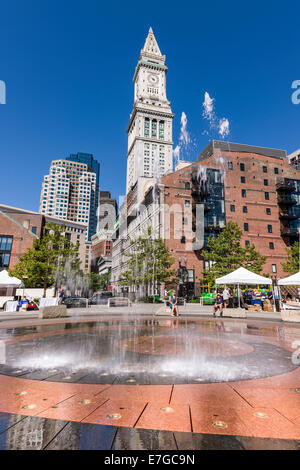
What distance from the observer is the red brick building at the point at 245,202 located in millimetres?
44000

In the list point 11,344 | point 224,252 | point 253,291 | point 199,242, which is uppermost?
point 199,242

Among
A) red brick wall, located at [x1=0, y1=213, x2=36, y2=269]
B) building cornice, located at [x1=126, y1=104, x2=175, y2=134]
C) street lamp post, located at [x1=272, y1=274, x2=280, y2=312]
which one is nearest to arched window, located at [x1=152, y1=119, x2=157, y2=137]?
building cornice, located at [x1=126, y1=104, x2=175, y2=134]

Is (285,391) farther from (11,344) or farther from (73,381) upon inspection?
(11,344)

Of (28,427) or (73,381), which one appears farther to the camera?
(73,381)

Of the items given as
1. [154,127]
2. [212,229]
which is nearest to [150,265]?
[212,229]

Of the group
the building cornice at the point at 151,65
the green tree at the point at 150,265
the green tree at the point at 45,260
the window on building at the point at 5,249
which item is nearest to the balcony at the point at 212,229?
the green tree at the point at 150,265

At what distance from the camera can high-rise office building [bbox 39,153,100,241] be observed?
16800 cm

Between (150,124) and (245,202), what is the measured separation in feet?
252

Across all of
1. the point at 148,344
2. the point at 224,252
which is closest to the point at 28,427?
the point at 148,344

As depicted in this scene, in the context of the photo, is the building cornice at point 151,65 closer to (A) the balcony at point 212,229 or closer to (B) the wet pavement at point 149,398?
(A) the balcony at point 212,229

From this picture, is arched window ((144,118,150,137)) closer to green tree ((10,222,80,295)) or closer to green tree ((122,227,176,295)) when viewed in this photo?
green tree ((122,227,176,295))

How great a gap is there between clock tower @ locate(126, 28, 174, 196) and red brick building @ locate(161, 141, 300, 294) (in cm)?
5314
